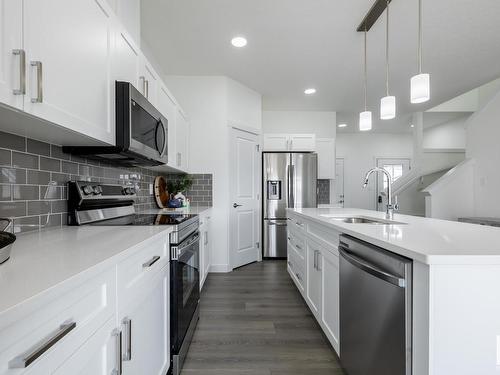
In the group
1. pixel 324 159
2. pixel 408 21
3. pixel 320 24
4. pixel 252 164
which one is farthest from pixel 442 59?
pixel 252 164

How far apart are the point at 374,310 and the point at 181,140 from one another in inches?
105

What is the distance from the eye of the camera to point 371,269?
1171 mm

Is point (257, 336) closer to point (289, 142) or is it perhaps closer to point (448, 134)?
point (289, 142)

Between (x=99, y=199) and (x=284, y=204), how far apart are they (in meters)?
3.13

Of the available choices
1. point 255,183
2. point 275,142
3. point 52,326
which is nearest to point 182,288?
point 52,326

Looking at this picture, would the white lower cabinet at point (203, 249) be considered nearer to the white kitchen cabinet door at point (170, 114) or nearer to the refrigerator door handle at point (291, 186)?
the white kitchen cabinet door at point (170, 114)

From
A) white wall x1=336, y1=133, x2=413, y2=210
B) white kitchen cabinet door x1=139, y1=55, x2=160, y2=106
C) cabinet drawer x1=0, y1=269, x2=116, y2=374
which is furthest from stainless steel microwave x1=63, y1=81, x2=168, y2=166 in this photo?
white wall x1=336, y1=133, x2=413, y2=210

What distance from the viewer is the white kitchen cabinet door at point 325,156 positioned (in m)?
5.05

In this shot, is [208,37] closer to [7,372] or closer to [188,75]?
[188,75]

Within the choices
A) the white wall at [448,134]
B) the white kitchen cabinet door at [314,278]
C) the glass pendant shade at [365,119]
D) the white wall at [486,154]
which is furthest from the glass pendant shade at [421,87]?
the white wall at [448,134]

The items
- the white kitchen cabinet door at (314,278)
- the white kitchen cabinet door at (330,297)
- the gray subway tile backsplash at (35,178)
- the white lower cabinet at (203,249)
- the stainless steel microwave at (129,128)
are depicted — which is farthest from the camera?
the white lower cabinet at (203,249)

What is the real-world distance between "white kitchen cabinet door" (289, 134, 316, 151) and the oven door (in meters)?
3.07

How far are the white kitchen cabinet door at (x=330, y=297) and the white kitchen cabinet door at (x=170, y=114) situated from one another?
1.74 meters

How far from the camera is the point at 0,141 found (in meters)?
1.10
